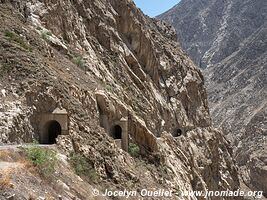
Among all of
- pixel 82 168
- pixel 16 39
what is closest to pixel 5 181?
pixel 82 168

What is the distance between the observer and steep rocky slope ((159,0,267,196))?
75.2m

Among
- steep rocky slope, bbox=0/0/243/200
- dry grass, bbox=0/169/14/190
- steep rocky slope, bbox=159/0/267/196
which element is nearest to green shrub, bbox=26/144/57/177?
steep rocky slope, bbox=0/0/243/200

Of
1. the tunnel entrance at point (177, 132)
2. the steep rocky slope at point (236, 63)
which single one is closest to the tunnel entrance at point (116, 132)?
the tunnel entrance at point (177, 132)

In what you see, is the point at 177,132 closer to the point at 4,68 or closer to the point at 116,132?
the point at 116,132

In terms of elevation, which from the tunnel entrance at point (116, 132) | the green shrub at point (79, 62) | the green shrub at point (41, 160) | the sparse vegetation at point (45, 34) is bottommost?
the green shrub at point (41, 160)

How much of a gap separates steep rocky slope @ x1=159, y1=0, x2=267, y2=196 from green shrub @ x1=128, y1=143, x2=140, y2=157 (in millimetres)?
44672

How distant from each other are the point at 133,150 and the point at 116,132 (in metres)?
1.52

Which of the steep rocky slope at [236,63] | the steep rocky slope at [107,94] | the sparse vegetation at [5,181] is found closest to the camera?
the sparse vegetation at [5,181]

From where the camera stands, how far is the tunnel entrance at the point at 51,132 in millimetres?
18434

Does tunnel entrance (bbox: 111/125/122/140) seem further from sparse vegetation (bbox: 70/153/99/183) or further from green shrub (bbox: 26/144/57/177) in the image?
green shrub (bbox: 26/144/57/177)

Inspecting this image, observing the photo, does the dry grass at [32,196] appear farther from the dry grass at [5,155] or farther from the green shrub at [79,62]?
the green shrub at [79,62]

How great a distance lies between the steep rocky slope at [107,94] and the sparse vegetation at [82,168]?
14.3 inches

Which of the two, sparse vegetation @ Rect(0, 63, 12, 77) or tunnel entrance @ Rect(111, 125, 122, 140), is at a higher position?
sparse vegetation @ Rect(0, 63, 12, 77)

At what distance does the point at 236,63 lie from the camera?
355ft
